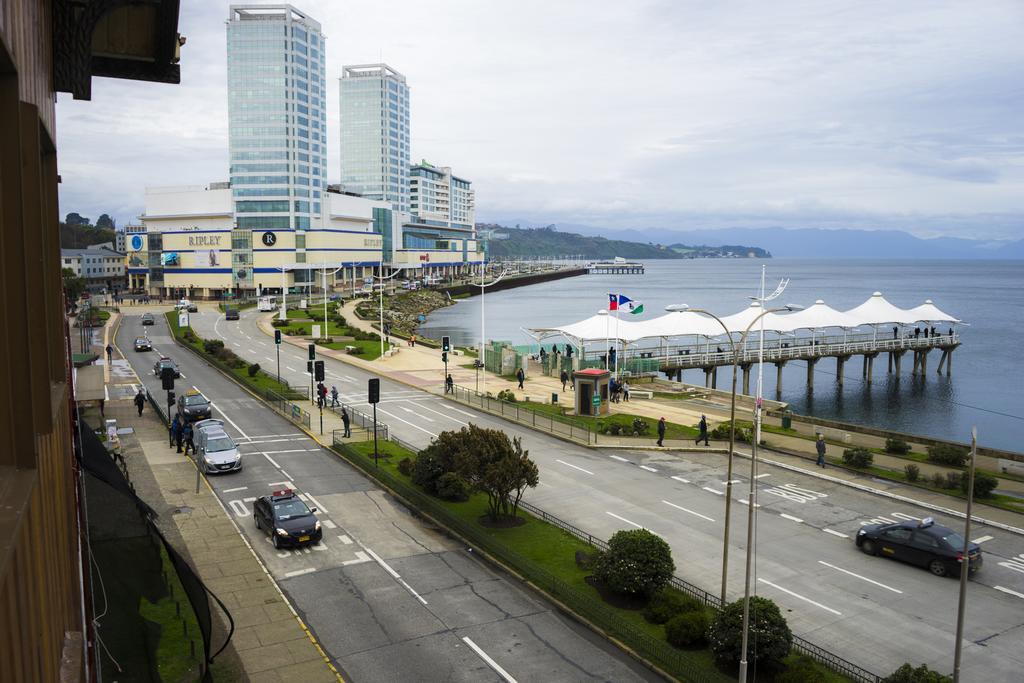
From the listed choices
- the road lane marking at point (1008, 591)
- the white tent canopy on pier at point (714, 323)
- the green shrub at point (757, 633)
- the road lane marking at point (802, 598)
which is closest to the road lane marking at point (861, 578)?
the road lane marking at point (802, 598)

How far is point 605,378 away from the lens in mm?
40000

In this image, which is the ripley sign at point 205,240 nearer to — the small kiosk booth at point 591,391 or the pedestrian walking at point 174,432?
the pedestrian walking at point 174,432

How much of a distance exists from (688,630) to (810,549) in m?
7.69

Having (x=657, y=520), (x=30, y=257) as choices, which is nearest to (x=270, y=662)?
(x=30, y=257)

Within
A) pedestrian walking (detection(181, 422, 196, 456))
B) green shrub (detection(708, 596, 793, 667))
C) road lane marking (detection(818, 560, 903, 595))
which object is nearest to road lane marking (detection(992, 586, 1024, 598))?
road lane marking (detection(818, 560, 903, 595))

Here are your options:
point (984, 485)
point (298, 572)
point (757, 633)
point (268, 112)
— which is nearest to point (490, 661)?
point (757, 633)

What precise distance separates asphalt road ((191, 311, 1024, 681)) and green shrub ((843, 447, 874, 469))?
6.40 feet

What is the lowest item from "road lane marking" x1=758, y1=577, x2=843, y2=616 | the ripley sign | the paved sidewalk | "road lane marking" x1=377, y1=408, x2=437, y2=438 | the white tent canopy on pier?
"road lane marking" x1=377, y1=408, x2=437, y2=438

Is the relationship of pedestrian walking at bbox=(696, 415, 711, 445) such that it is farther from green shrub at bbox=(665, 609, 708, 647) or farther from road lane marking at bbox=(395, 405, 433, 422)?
green shrub at bbox=(665, 609, 708, 647)

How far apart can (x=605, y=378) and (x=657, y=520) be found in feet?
53.3

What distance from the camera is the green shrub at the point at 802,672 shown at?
13648 millimetres

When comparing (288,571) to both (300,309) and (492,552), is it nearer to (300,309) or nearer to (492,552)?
(492,552)

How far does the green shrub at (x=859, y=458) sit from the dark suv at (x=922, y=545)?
29.1 ft

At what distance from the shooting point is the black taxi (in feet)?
69.6
